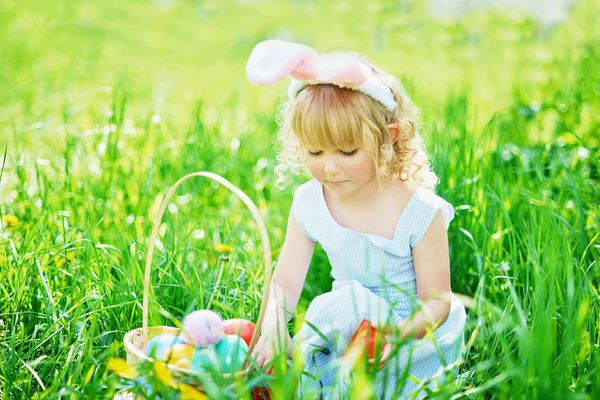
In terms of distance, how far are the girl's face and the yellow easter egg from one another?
54cm

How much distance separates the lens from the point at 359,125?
193 cm

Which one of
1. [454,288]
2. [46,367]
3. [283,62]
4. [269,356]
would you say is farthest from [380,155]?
[46,367]

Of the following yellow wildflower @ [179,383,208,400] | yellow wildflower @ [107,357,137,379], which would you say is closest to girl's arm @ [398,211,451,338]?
yellow wildflower @ [179,383,208,400]

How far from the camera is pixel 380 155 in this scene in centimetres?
201

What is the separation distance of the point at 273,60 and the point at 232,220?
50.2 inches

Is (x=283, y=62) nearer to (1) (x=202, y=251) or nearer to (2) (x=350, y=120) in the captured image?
(2) (x=350, y=120)

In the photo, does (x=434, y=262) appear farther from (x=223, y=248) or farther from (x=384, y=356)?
(x=223, y=248)

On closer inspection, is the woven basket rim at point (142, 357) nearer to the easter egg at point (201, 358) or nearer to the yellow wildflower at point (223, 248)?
the easter egg at point (201, 358)

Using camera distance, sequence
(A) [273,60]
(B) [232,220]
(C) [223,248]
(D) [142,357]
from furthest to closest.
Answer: (B) [232,220]
(C) [223,248]
(A) [273,60]
(D) [142,357]

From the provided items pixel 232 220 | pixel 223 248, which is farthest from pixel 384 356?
pixel 232 220

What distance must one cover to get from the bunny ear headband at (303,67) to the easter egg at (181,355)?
25.4 inches

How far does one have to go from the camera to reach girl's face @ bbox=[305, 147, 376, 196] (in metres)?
1.95

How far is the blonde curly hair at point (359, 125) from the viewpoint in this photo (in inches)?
75.6

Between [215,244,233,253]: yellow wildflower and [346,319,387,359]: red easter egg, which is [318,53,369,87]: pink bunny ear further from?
[215,244,233,253]: yellow wildflower
